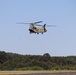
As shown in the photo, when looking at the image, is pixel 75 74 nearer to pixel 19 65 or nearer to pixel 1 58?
pixel 19 65

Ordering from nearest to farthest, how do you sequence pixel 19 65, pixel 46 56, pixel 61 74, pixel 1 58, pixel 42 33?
pixel 61 74
pixel 42 33
pixel 19 65
pixel 1 58
pixel 46 56

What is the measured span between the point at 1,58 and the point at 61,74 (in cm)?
8359

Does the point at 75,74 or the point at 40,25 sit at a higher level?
the point at 40,25

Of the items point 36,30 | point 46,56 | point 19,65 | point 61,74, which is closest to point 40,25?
point 36,30

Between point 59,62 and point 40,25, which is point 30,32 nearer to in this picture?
point 40,25

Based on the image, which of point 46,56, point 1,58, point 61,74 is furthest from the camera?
point 46,56

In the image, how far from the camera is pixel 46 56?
173 m

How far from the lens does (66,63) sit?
161 meters

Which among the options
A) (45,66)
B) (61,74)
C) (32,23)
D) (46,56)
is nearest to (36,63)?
(45,66)

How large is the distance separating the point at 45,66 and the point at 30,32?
56.1 metres

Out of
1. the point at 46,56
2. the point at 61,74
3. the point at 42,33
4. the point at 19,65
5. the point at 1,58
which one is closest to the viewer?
the point at 61,74

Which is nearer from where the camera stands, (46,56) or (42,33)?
(42,33)

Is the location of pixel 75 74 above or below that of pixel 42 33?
below

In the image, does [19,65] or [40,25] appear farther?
[19,65]
